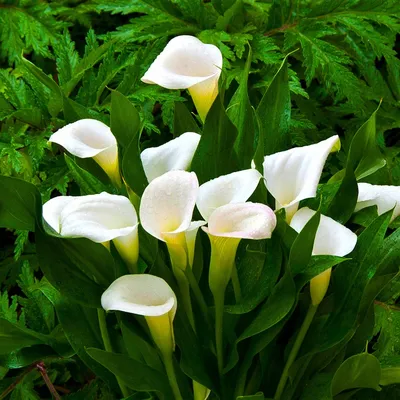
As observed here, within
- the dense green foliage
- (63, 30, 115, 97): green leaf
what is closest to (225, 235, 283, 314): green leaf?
the dense green foliage

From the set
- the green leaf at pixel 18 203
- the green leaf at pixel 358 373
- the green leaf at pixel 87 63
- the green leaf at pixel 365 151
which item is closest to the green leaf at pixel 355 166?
the green leaf at pixel 365 151

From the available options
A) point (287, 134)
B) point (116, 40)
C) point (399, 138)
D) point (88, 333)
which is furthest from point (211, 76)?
point (399, 138)

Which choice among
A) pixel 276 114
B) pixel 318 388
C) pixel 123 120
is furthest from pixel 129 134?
pixel 318 388

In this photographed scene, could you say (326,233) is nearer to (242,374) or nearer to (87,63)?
(242,374)

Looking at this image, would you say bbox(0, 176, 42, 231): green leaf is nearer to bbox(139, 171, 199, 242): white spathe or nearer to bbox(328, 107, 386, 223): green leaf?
bbox(139, 171, 199, 242): white spathe

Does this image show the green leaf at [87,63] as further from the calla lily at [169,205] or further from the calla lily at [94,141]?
the calla lily at [169,205]

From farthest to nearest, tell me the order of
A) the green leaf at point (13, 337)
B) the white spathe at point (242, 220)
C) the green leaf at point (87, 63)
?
the green leaf at point (87, 63) → the green leaf at point (13, 337) → the white spathe at point (242, 220)
